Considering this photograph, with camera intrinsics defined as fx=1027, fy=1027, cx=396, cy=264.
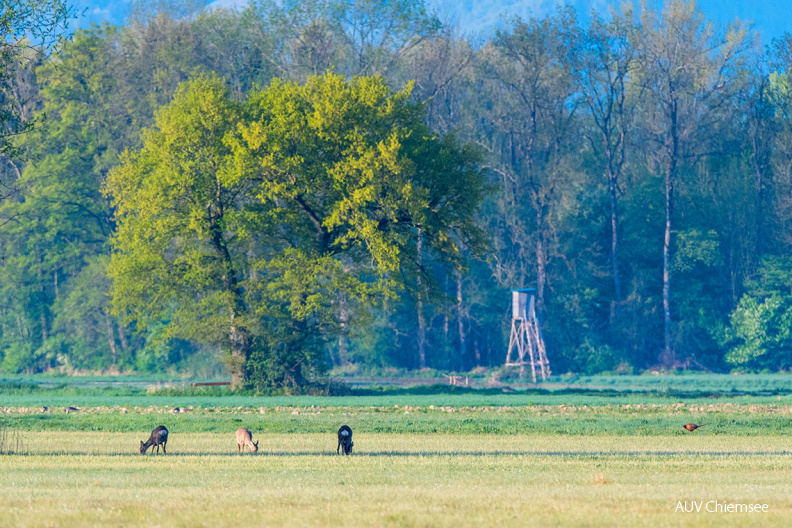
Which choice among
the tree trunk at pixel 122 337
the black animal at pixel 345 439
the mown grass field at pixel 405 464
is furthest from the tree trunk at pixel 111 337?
the black animal at pixel 345 439

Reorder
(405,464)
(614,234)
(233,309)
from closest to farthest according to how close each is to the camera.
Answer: (405,464), (233,309), (614,234)

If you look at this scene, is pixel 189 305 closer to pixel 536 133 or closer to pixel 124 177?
pixel 124 177

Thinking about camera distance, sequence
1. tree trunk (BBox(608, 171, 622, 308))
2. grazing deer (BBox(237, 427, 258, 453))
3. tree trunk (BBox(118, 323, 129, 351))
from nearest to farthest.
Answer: grazing deer (BBox(237, 427, 258, 453)), tree trunk (BBox(118, 323, 129, 351)), tree trunk (BBox(608, 171, 622, 308))

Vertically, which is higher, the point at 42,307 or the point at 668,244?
the point at 668,244

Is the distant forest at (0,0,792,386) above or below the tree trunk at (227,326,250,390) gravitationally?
above

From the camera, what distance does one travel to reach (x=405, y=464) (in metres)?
22.5

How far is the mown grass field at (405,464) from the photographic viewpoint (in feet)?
49.9

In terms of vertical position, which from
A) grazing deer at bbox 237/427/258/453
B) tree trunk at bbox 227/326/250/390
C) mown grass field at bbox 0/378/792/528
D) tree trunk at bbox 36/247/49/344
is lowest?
mown grass field at bbox 0/378/792/528

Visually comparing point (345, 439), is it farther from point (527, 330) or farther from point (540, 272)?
point (540, 272)

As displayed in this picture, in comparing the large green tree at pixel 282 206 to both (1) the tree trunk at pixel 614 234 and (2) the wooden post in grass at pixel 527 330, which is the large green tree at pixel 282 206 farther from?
(1) the tree trunk at pixel 614 234

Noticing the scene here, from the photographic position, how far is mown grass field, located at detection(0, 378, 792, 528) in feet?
49.9

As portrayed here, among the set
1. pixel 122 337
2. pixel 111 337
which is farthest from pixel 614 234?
pixel 111 337

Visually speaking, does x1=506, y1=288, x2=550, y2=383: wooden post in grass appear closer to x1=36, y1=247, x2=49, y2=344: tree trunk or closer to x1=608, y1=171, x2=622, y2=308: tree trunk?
x1=608, y1=171, x2=622, y2=308: tree trunk

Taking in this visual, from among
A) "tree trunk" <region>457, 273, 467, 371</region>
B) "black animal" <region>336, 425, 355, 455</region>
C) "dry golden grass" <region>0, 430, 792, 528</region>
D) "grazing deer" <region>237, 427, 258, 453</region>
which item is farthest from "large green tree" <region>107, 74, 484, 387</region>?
"tree trunk" <region>457, 273, 467, 371</region>
